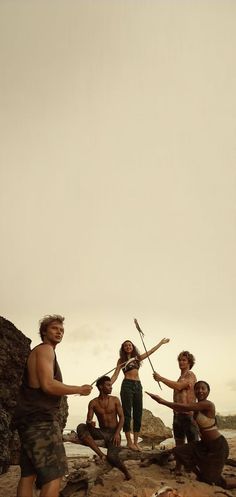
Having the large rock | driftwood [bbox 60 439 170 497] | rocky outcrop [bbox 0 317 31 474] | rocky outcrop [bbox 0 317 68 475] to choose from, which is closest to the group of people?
driftwood [bbox 60 439 170 497]

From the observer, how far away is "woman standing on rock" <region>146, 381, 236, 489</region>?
6.57 m

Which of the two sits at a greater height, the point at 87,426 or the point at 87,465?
the point at 87,426

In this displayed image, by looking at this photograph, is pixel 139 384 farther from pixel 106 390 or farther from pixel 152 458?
pixel 152 458

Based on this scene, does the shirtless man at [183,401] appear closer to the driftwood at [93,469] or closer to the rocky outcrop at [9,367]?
the driftwood at [93,469]

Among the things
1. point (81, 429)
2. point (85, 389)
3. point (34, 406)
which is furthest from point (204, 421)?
point (34, 406)

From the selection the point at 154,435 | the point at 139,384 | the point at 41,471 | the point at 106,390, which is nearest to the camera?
the point at 41,471

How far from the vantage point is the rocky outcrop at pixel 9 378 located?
7832 mm

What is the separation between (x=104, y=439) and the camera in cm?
695

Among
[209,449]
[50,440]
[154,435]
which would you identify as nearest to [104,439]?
[209,449]

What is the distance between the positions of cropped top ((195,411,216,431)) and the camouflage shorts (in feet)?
11.2

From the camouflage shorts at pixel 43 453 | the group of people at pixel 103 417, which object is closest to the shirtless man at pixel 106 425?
the group of people at pixel 103 417

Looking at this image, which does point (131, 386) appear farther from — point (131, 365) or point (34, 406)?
point (34, 406)

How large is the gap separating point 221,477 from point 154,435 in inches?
446

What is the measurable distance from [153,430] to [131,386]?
37.0 ft
